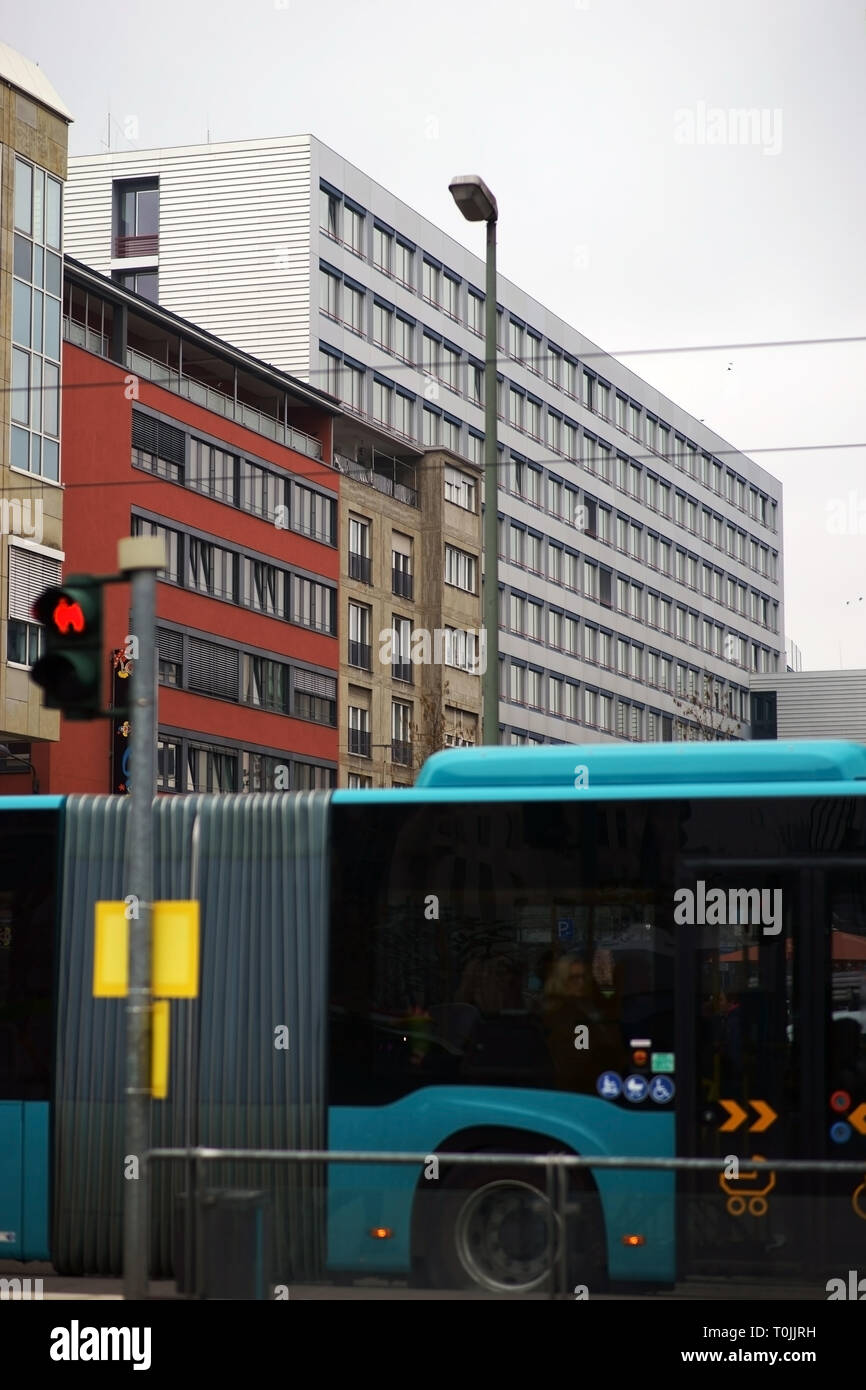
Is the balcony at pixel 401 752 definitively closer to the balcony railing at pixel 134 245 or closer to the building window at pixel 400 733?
the building window at pixel 400 733

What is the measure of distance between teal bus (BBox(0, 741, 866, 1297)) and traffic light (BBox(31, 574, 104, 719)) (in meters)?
2.49

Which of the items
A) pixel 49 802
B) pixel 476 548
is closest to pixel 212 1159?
pixel 49 802

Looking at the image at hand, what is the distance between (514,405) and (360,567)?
15.7m

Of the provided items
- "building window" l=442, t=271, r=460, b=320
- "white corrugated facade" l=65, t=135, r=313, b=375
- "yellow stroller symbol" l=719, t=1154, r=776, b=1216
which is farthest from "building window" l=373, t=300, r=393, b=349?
"yellow stroller symbol" l=719, t=1154, r=776, b=1216

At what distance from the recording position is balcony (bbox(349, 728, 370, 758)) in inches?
2672

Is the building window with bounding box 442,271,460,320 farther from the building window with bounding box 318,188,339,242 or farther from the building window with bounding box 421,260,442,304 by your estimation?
the building window with bounding box 318,188,339,242

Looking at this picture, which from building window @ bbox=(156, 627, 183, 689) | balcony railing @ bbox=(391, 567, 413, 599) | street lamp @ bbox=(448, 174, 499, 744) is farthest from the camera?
balcony railing @ bbox=(391, 567, 413, 599)

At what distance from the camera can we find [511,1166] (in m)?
8.57

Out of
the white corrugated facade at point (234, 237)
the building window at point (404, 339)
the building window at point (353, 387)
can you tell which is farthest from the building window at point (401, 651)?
the white corrugated facade at point (234, 237)

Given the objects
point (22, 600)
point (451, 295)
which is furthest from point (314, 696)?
point (22, 600)
